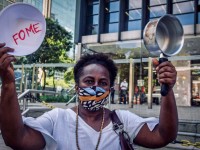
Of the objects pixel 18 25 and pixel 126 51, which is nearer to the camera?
pixel 18 25

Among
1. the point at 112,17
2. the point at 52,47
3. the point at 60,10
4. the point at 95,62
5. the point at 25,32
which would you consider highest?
the point at 60,10

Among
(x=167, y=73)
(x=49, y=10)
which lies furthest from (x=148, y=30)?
(x=49, y=10)

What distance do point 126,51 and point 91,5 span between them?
415cm

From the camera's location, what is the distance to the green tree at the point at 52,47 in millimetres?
19273

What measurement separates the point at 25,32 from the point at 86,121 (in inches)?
30.1

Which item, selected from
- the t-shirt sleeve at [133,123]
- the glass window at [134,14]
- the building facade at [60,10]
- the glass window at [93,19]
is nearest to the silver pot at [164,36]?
the t-shirt sleeve at [133,123]

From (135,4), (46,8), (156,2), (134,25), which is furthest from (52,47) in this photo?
(46,8)

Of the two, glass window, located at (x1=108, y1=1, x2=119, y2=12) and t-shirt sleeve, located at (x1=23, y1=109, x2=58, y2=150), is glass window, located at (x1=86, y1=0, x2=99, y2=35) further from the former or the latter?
t-shirt sleeve, located at (x1=23, y1=109, x2=58, y2=150)

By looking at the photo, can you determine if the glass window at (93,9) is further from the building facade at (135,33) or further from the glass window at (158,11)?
the glass window at (158,11)

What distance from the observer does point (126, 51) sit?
16.2 metres

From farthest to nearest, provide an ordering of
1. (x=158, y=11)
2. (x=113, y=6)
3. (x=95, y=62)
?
(x=113, y=6) < (x=158, y=11) < (x=95, y=62)

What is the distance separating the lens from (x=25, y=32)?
180 cm

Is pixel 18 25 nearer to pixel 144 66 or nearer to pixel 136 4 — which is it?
pixel 144 66

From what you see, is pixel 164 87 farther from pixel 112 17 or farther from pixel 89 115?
pixel 112 17
